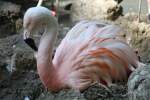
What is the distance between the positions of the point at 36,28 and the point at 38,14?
8 centimetres

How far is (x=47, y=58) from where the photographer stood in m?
2.52

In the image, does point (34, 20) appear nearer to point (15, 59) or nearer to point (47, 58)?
point (47, 58)

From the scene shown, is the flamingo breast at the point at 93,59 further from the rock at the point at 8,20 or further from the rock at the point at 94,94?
the rock at the point at 8,20

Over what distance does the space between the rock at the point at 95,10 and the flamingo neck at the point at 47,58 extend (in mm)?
1983

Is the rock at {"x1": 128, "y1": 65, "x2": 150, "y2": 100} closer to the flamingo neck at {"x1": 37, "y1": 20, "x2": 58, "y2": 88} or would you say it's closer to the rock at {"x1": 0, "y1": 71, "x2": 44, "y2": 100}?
the flamingo neck at {"x1": 37, "y1": 20, "x2": 58, "y2": 88}

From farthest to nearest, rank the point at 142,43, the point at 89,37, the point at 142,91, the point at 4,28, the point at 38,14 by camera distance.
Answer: the point at 4,28, the point at 142,43, the point at 89,37, the point at 38,14, the point at 142,91

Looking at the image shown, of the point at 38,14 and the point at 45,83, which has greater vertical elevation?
the point at 38,14

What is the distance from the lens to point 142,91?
1.50m

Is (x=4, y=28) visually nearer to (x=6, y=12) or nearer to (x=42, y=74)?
(x=6, y=12)

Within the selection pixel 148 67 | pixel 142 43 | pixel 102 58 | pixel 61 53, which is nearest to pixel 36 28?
pixel 61 53

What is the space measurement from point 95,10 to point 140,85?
3170 mm

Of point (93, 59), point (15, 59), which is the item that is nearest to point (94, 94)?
point (93, 59)

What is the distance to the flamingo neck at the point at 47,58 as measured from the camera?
2.53 metres

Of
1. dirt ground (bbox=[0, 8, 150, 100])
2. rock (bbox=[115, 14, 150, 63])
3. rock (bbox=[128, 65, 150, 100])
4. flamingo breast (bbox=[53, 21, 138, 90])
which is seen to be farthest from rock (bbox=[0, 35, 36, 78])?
rock (bbox=[128, 65, 150, 100])
